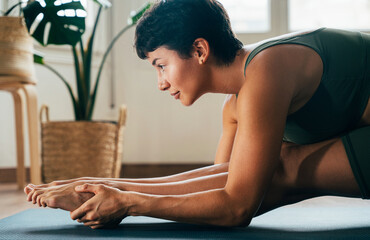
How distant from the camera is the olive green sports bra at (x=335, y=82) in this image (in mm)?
882

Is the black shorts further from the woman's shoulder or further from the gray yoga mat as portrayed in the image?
the woman's shoulder

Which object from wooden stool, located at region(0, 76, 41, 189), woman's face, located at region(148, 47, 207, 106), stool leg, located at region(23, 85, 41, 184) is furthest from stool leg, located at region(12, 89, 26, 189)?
woman's face, located at region(148, 47, 207, 106)

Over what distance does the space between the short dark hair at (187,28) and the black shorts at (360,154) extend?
307mm

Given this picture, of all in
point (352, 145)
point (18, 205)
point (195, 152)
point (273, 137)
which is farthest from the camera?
point (195, 152)

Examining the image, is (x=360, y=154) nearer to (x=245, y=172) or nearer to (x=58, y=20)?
(x=245, y=172)

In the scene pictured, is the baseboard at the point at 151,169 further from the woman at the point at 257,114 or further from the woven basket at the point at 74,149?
the woman at the point at 257,114

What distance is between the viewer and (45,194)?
96cm

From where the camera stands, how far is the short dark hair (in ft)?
2.89

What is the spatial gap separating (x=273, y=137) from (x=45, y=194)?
0.52 m

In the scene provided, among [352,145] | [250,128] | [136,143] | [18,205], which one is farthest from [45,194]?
[136,143]

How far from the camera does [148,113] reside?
8.74ft

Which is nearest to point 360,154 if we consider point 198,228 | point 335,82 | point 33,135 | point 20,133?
point 335,82

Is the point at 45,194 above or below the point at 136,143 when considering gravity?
above

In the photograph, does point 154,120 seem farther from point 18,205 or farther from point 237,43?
point 237,43
